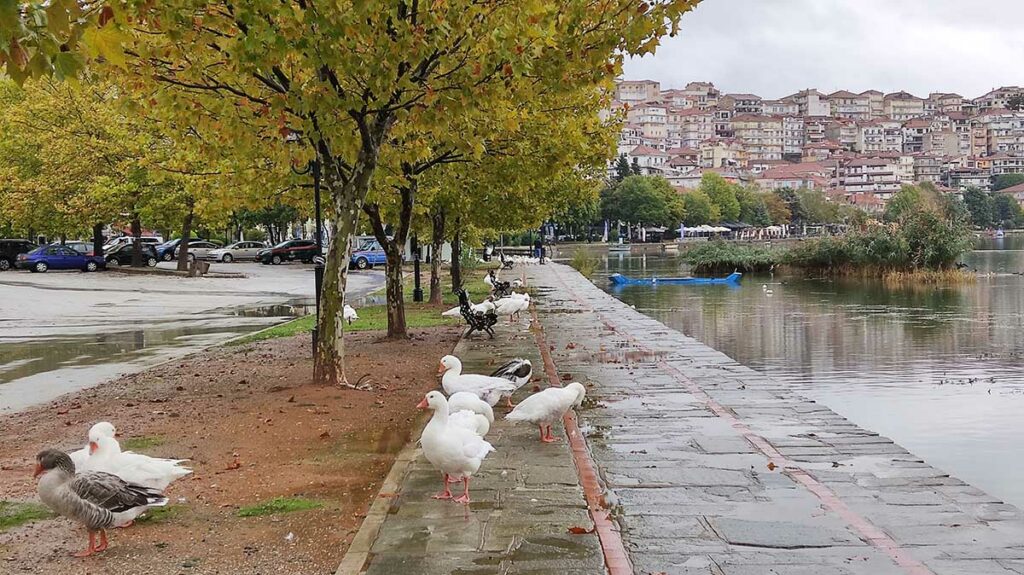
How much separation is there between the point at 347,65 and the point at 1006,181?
213 meters

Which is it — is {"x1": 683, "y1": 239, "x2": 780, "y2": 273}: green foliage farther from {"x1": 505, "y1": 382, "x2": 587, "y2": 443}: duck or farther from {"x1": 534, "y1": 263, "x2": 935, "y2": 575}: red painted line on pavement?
{"x1": 505, "y1": 382, "x2": 587, "y2": 443}: duck

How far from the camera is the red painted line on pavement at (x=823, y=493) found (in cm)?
570

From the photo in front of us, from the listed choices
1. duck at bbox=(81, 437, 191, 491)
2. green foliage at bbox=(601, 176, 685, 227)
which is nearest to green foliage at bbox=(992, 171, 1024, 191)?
green foliage at bbox=(601, 176, 685, 227)

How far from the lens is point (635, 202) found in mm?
109500

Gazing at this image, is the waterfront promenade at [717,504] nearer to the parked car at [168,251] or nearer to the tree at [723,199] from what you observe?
the parked car at [168,251]

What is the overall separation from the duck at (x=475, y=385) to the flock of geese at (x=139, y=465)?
0.93 metres

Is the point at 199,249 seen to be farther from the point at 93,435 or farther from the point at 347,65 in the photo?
the point at 93,435

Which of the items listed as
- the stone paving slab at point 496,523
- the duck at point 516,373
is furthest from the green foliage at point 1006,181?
the stone paving slab at point 496,523

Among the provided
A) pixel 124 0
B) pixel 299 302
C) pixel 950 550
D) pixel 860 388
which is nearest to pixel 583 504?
pixel 950 550

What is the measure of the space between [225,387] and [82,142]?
31.9m

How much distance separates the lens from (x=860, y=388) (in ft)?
46.5

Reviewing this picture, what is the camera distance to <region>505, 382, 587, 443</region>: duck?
27.8 ft

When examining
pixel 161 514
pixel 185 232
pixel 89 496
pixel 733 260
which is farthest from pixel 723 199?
pixel 89 496

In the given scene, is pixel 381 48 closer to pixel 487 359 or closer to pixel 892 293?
pixel 487 359
